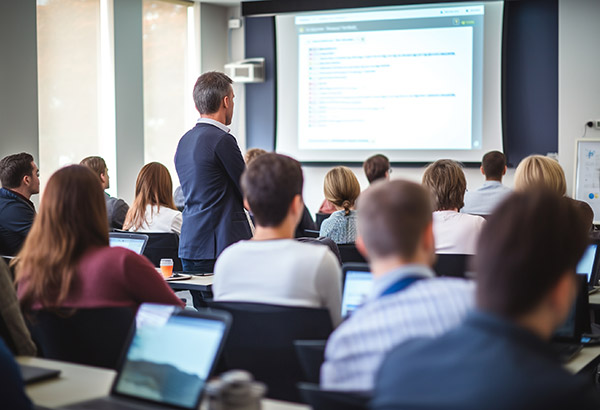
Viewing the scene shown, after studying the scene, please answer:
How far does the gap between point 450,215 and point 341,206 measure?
1.44 metres

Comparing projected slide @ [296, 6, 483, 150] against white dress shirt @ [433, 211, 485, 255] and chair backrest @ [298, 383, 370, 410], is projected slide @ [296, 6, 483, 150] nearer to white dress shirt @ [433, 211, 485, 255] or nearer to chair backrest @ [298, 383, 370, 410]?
white dress shirt @ [433, 211, 485, 255]

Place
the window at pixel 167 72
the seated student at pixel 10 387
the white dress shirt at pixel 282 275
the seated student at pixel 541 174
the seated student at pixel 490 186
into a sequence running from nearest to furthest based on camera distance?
the seated student at pixel 10 387
the white dress shirt at pixel 282 275
the seated student at pixel 541 174
the seated student at pixel 490 186
the window at pixel 167 72

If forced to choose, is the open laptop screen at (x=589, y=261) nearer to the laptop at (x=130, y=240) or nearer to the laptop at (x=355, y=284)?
the laptop at (x=355, y=284)

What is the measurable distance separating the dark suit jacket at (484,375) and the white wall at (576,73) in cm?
656

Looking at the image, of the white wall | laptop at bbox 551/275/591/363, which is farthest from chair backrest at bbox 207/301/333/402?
the white wall

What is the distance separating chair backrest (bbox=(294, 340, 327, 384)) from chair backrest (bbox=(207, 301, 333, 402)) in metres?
0.26

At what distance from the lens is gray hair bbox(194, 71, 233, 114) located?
416 centimetres

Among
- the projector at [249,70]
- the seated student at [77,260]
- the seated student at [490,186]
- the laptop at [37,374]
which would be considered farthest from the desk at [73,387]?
the projector at [249,70]

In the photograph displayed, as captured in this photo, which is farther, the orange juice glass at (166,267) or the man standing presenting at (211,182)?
the man standing presenting at (211,182)

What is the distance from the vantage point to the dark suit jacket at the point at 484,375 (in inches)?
41.3

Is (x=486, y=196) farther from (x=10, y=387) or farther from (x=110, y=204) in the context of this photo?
(x=10, y=387)

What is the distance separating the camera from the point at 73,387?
75.7 inches

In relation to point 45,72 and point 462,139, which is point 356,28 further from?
point 45,72

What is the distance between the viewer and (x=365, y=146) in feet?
26.6
